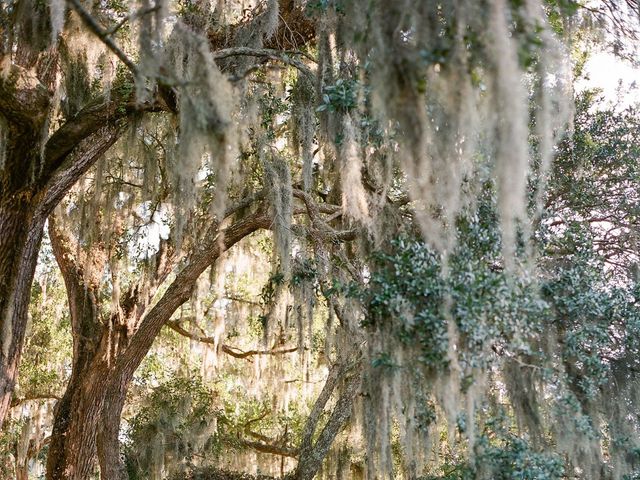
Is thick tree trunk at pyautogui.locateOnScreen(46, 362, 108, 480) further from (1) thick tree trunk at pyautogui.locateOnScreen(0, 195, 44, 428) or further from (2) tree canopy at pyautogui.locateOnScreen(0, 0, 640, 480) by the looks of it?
(1) thick tree trunk at pyautogui.locateOnScreen(0, 195, 44, 428)

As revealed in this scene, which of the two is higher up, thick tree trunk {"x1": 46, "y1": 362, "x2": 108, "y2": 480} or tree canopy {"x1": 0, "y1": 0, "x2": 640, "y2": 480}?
tree canopy {"x1": 0, "y1": 0, "x2": 640, "y2": 480}

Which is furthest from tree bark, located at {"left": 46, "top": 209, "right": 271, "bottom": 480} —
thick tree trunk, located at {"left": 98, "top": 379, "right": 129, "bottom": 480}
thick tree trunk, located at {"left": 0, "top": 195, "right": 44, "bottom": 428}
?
thick tree trunk, located at {"left": 0, "top": 195, "right": 44, "bottom": 428}

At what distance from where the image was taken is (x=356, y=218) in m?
4.25

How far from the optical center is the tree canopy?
3207 millimetres

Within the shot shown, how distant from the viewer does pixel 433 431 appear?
4855 millimetres

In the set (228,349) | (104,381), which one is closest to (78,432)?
(104,381)

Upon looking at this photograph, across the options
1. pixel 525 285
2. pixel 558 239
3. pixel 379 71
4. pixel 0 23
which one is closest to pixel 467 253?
pixel 525 285

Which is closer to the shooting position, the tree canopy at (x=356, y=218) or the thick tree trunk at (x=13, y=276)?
the tree canopy at (x=356, y=218)

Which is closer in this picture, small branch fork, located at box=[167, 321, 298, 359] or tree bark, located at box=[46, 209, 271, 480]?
tree bark, located at box=[46, 209, 271, 480]

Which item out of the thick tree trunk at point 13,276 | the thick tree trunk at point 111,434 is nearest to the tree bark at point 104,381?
the thick tree trunk at point 111,434

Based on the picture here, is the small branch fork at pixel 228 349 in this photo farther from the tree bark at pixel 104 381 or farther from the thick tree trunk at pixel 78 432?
the thick tree trunk at pixel 78 432

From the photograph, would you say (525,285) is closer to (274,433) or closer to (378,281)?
(378,281)

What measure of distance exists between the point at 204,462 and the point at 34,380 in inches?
89.3

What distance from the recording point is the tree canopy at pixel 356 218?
3207mm
